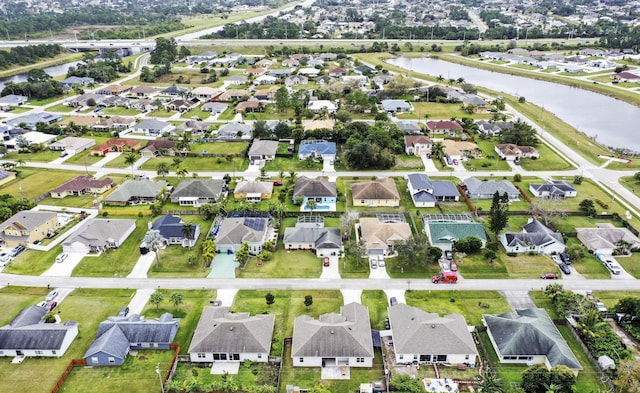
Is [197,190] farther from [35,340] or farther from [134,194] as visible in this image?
[35,340]

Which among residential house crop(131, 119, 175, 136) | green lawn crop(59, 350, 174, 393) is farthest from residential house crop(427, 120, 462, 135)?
green lawn crop(59, 350, 174, 393)

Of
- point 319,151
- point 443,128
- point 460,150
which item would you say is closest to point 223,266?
point 319,151

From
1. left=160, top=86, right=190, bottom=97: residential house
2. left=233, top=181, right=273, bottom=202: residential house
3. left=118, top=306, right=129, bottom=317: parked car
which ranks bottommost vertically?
left=118, top=306, right=129, bottom=317: parked car

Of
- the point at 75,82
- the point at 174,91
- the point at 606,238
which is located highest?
the point at 75,82

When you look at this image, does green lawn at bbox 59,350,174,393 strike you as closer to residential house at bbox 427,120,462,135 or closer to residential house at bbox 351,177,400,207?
residential house at bbox 351,177,400,207

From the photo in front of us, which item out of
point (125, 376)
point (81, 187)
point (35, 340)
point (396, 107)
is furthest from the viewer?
point (396, 107)

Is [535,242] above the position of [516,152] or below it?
below

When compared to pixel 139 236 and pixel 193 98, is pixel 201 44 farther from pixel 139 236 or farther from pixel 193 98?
pixel 139 236
